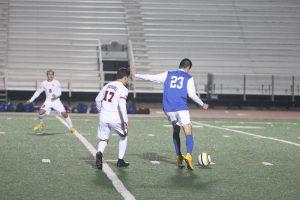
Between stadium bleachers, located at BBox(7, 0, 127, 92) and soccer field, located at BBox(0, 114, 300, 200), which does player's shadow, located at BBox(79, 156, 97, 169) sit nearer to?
soccer field, located at BBox(0, 114, 300, 200)

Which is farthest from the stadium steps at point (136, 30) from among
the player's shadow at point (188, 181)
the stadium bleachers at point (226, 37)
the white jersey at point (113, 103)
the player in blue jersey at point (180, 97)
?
the player's shadow at point (188, 181)

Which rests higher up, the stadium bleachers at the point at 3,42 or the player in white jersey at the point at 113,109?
the stadium bleachers at the point at 3,42

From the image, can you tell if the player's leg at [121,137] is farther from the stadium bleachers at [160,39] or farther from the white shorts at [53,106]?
the stadium bleachers at [160,39]

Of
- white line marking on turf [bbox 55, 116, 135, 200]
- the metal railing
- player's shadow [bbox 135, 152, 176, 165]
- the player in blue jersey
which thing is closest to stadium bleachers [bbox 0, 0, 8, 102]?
the metal railing

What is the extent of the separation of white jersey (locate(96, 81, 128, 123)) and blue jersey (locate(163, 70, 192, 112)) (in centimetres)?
78

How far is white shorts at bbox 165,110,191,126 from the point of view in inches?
369

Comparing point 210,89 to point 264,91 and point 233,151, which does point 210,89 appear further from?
point 233,151

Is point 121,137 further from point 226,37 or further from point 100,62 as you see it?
point 226,37

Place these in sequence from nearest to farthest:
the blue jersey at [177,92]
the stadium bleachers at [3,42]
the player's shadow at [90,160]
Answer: the player's shadow at [90,160] < the blue jersey at [177,92] < the stadium bleachers at [3,42]

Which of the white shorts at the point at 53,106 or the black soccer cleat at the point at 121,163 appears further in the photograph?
the white shorts at the point at 53,106

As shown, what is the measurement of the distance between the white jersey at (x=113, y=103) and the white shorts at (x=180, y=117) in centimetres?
83

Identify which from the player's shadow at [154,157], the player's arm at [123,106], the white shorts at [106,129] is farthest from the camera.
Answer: the player's shadow at [154,157]

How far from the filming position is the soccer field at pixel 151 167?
7.11 m

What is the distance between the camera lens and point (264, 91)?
1139 inches
